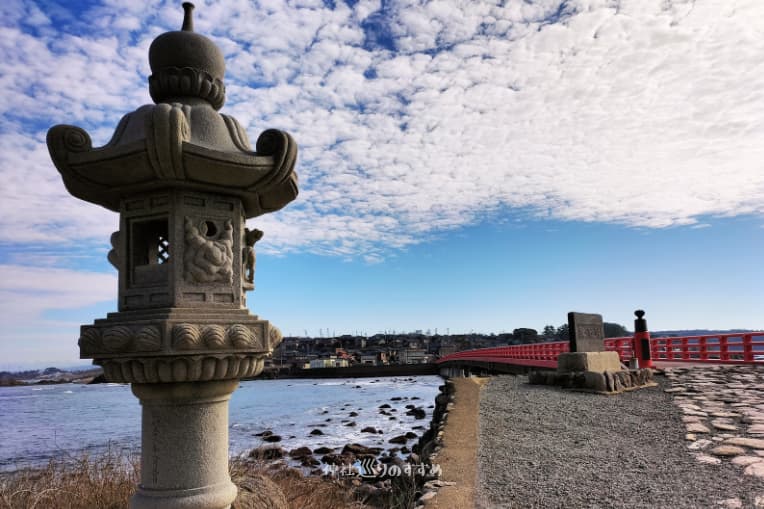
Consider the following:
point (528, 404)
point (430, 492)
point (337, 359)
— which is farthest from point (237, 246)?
point (337, 359)

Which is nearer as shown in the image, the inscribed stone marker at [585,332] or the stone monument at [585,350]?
the stone monument at [585,350]

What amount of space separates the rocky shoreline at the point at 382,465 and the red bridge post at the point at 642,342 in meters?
5.80

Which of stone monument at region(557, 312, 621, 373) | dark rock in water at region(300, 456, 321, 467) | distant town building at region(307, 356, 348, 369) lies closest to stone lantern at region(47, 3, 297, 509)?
stone monument at region(557, 312, 621, 373)

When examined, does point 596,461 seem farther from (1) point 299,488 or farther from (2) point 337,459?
(2) point 337,459

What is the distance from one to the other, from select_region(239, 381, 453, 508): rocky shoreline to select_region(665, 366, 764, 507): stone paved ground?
10.9 ft

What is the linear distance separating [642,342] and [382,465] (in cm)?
842

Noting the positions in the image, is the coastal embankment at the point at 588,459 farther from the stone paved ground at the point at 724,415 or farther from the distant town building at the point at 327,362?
the distant town building at the point at 327,362

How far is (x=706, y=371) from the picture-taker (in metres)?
13.7

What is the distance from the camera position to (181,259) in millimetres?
3840

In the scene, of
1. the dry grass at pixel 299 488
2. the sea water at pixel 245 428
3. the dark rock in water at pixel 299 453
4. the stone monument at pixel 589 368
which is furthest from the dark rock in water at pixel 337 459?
the dry grass at pixel 299 488

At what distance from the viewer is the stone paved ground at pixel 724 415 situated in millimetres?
6084

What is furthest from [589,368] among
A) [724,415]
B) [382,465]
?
[382,465]

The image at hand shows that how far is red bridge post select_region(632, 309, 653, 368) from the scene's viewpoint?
14320mm

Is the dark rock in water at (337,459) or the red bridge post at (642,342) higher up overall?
the red bridge post at (642,342)
